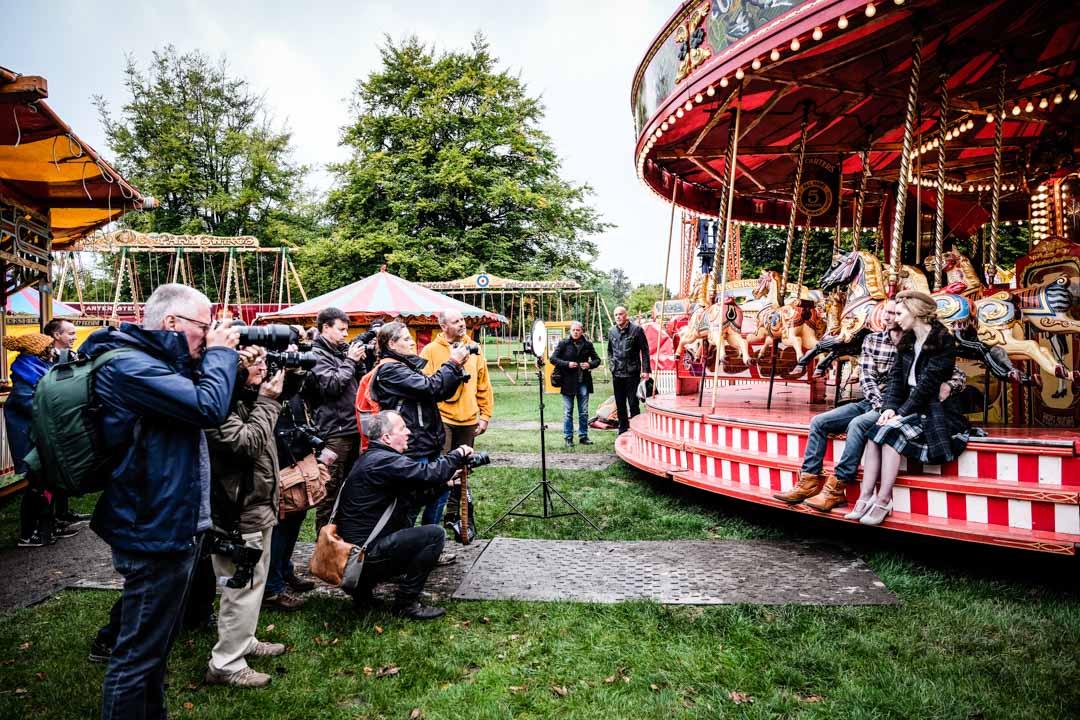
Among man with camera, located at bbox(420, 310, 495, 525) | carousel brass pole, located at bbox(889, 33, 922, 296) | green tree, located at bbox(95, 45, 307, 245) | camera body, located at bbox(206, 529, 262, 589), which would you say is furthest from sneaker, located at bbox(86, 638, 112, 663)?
green tree, located at bbox(95, 45, 307, 245)

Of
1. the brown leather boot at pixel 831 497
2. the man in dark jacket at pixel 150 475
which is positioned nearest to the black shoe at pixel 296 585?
the man in dark jacket at pixel 150 475

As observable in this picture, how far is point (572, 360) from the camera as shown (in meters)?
9.35

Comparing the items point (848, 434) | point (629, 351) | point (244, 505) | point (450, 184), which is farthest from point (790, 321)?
point (450, 184)

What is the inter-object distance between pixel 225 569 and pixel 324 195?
33716mm

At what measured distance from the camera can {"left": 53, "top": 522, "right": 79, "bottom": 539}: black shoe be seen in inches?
212

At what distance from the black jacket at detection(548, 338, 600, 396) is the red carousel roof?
2634mm

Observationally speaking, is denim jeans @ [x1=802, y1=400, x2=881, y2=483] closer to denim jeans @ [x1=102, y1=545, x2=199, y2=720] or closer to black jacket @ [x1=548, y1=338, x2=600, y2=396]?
denim jeans @ [x1=102, y1=545, x2=199, y2=720]

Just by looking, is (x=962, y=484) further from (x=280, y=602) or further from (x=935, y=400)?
(x=280, y=602)

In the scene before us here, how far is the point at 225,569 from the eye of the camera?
3070mm

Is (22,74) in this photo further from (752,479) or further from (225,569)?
(752,479)

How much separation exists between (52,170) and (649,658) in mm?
7712

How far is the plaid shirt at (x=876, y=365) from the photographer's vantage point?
4.52 metres

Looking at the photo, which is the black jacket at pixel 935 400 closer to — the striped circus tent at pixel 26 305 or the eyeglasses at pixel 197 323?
the eyeglasses at pixel 197 323

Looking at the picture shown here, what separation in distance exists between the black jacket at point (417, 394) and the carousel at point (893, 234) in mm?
2644
